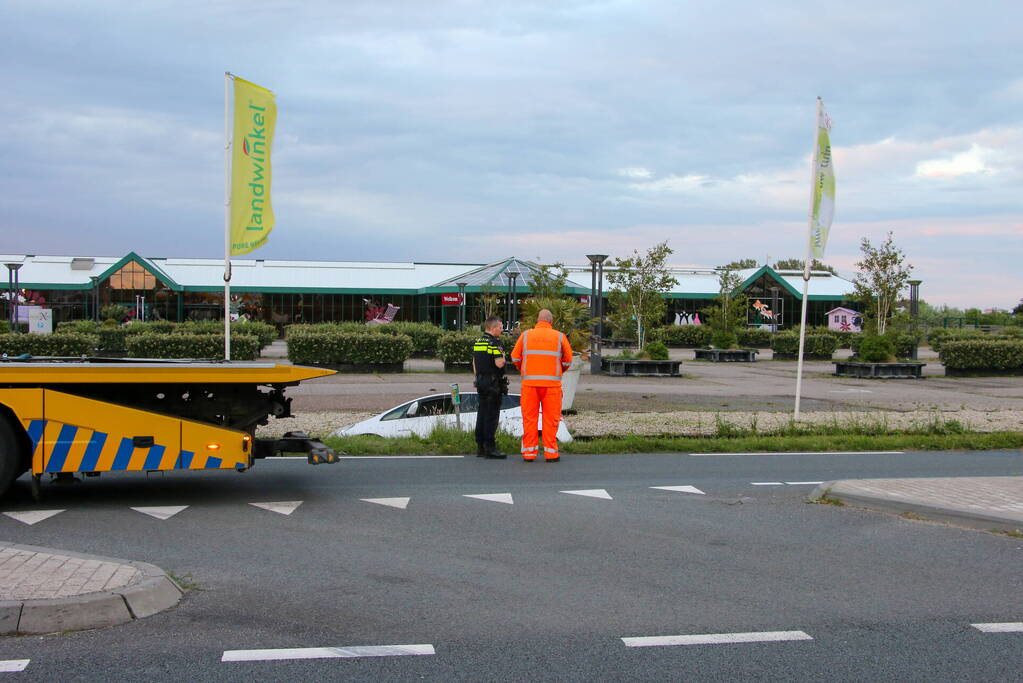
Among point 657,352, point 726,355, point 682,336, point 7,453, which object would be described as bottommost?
point 726,355

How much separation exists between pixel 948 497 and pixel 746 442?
15.1 feet

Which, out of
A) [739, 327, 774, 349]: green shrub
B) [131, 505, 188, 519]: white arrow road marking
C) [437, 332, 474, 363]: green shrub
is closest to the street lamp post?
[739, 327, 774, 349]: green shrub

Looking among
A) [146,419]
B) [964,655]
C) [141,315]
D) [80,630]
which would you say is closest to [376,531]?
[146,419]

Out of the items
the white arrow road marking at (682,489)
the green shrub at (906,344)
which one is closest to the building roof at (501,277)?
the green shrub at (906,344)

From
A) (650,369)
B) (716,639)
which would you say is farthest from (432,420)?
(650,369)

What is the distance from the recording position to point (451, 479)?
9914mm

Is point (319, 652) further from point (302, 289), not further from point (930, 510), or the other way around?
point (302, 289)

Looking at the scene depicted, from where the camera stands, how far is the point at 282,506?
8.35m

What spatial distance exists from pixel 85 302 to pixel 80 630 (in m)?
56.8

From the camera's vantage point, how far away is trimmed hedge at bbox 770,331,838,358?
40.8 metres

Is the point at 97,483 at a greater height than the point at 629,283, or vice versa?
the point at 629,283

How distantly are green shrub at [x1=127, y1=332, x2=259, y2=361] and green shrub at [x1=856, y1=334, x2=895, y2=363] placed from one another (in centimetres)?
1814

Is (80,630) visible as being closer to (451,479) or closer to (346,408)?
(451,479)

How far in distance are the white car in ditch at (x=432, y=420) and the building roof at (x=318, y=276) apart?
124 ft
